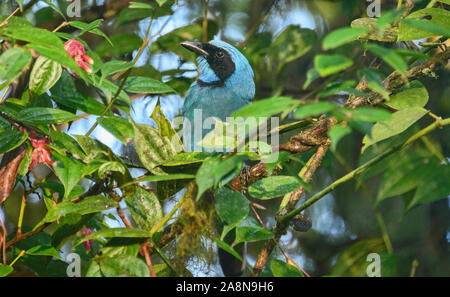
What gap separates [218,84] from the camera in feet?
11.0

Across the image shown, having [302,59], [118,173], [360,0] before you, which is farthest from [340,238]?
[118,173]

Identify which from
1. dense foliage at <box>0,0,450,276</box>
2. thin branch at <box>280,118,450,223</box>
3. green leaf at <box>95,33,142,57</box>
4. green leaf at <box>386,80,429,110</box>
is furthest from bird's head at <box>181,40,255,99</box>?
thin branch at <box>280,118,450,223</box>

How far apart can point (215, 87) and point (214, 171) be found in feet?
6.75

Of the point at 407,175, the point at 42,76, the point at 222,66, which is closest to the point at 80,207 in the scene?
the point at 42,76

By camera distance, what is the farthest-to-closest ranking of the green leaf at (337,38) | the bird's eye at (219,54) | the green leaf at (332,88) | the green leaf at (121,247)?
the bird's eye at (219,54) → the green leaf at (121,247) → the green leaf at (332,88) → the green leaf at (337,38)

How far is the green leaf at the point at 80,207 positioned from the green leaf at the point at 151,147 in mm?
186

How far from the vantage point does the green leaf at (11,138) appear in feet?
5.44

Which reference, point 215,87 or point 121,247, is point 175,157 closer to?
point 121,247

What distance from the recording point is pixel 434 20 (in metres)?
1.77

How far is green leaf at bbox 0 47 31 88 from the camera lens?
48.9 inches

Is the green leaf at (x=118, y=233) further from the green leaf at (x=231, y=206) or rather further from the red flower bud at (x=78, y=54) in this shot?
the red flower bud at (x=78, y=54)

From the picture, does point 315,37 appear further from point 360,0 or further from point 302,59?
point 302,59

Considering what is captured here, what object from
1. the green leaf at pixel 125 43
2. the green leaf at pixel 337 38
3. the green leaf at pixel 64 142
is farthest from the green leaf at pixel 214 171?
the green leaf at pixel 125 43
